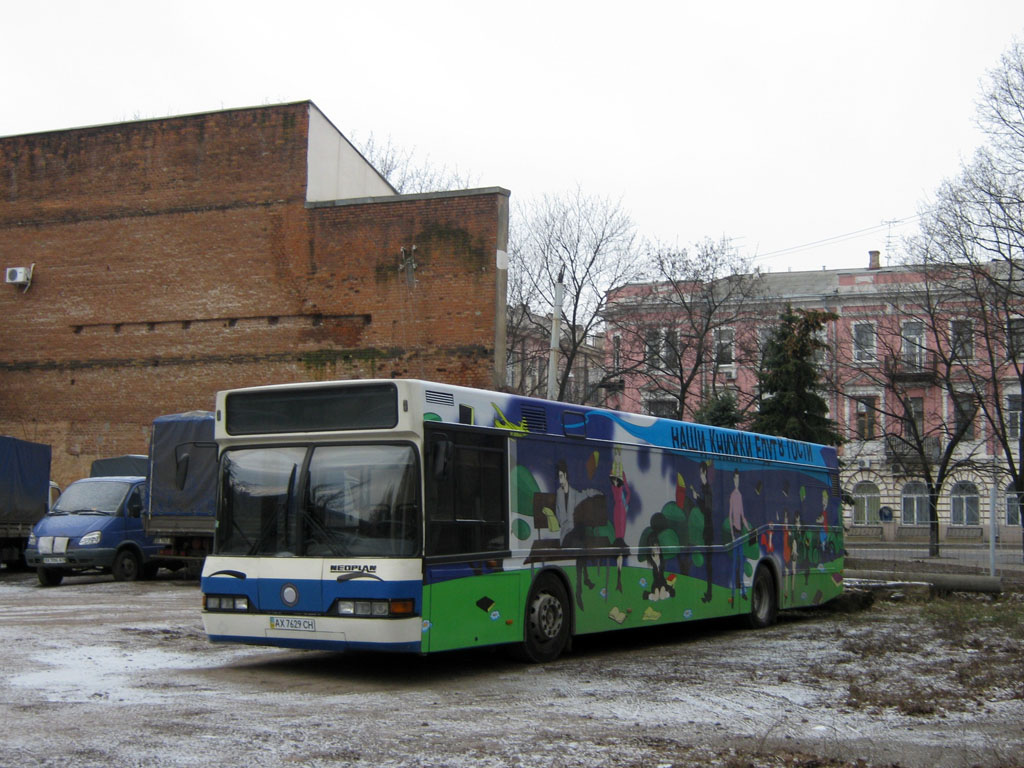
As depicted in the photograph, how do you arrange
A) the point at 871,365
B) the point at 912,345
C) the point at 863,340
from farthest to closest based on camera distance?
1. the point at 863,340
2. the point at 912,345
3. the point at 871,365

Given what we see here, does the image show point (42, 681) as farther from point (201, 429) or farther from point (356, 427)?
point (201, 429)

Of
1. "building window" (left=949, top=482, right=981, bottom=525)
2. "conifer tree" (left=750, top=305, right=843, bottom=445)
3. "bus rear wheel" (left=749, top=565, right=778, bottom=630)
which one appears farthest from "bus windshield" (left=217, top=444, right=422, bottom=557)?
"conifer tree" (left=750, top=305, right=843, bottom=445)

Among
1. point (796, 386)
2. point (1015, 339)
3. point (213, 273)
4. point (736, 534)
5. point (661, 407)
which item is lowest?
point (736, 534)

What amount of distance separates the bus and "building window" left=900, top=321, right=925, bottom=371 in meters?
30.6

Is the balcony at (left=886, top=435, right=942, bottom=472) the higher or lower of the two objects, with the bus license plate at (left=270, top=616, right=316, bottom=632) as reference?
higher

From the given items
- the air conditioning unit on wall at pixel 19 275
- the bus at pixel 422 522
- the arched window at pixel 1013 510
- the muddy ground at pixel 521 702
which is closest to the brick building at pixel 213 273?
the air conditioning unit on wall at pixel 19 275

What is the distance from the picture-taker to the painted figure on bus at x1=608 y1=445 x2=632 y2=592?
39.6 feet

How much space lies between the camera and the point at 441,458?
9508 mm

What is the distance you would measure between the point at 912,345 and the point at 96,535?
32333 millimetres

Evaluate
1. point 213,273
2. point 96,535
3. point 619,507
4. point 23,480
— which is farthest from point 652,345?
point 619,507

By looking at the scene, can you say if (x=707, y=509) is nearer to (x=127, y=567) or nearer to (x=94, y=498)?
(x=127, y=567)

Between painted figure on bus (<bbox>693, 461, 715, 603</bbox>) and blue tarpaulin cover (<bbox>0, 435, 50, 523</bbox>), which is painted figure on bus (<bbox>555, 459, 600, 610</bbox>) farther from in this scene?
blue tarpaulin cover (<bbox>0, 435, 50, 523</bbox>)

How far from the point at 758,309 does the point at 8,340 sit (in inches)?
1122

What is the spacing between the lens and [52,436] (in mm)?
31672
